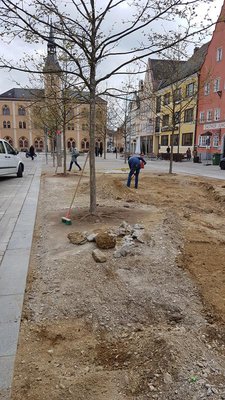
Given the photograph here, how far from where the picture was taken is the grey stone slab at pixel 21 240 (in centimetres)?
558

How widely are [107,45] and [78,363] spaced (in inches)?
241

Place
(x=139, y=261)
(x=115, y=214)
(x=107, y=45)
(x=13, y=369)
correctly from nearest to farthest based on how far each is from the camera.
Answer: (x=13, y=369), (x=139, y=261), (x=107, y=45), (x=115, y=214)

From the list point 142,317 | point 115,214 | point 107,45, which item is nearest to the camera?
point 142,317

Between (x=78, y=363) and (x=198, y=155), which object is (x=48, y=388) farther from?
(x=198, y=155)

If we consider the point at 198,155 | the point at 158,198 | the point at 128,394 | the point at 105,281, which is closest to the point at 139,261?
the point at 105,281

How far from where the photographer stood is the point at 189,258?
5141mm

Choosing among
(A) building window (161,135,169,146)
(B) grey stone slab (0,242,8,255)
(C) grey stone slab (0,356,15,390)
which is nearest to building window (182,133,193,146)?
(A) building window (161,135,169,146)

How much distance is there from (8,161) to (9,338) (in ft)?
45.7

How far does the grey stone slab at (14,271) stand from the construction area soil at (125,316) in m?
0.14

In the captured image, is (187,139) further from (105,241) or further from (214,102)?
(105,241)

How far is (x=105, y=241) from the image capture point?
212 inches

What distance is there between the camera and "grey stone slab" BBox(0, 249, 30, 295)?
4.04 metres

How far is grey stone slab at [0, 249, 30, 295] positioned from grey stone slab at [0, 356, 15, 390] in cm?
125

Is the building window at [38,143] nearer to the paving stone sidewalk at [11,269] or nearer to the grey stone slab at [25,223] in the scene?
the paving stone sidewalk at [11,269]
